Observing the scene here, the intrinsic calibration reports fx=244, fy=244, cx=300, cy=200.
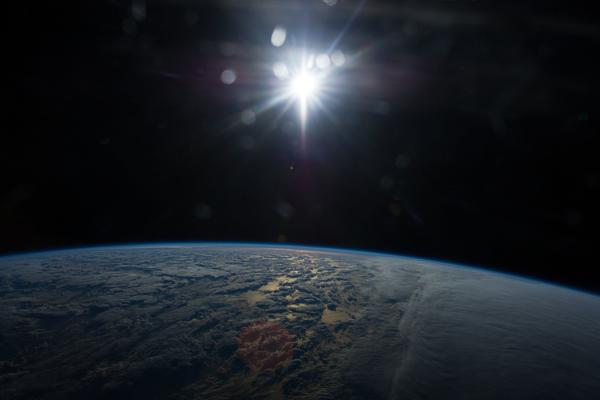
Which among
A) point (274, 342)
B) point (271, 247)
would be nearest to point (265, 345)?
point (274, 342)

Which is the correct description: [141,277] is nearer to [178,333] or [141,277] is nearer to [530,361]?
[178,333]

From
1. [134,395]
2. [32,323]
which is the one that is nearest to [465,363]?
[134,395]

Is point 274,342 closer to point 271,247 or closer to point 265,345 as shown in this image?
point 265,345

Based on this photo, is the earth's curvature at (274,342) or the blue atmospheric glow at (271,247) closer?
the earth's curvature at (274,342)

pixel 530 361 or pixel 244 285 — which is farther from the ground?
pixel 244 285

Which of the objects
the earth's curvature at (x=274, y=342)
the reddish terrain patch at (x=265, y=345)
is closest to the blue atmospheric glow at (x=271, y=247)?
the earth's curvature at (x=274, y=342)

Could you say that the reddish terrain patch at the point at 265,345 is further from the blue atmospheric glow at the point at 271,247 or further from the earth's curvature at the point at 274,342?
the blue atmospheric glow at the point at 271,247

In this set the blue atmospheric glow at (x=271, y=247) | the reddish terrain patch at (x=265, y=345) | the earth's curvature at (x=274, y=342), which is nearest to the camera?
the earth's curvature at (x=274, y=342)
